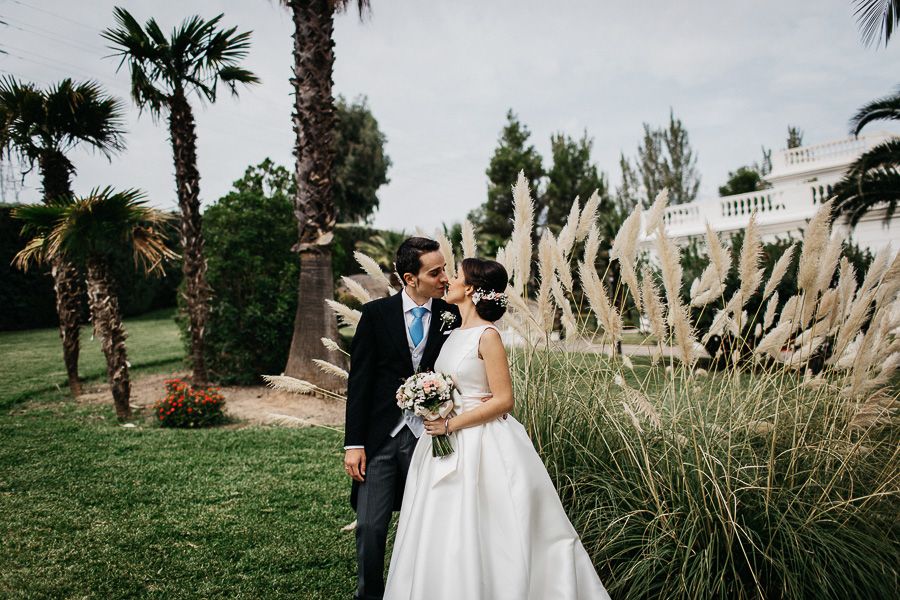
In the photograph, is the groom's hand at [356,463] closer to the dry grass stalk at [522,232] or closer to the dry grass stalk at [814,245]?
the dry grass stalk at [522,232]

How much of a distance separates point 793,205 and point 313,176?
55.4 ft

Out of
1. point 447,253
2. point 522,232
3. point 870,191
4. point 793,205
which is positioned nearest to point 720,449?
point 522,232

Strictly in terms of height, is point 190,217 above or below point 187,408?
above

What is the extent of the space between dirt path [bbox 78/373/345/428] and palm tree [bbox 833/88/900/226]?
9714mm

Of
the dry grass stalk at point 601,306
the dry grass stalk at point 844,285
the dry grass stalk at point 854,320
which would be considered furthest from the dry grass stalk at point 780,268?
the dry grass stalk at point 601,306

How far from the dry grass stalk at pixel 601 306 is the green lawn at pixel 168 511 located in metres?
2.19

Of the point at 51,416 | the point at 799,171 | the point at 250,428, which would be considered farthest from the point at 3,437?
the point at 799,171

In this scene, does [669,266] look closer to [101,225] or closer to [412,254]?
[412,254]

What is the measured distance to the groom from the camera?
278 centimetres

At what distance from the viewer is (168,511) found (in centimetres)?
460

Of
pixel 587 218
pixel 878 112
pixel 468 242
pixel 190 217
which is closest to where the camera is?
pixel 587 218

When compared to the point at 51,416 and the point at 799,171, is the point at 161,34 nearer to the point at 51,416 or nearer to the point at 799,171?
the point at 51,416

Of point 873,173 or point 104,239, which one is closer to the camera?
point 104,239

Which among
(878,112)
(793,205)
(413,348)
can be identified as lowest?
(413,348)
